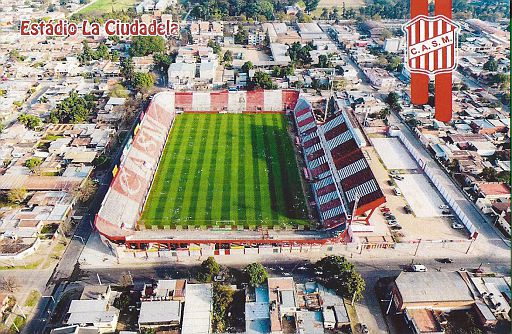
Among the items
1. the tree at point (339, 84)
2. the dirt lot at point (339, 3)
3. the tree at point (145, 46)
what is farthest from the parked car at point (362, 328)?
the dirt lot at point (339, 3)

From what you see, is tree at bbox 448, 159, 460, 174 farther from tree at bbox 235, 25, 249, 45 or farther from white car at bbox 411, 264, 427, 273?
tree at bbox 235, 25, 249, 45

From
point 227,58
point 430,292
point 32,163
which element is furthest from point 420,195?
point 227,58

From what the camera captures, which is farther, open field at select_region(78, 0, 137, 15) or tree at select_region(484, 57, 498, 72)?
open field at select_region(78, 0, 137, 15)

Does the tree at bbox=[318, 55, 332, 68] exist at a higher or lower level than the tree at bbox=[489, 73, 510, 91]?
higher

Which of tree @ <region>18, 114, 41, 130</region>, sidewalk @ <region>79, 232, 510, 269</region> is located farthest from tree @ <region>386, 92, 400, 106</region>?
tree @ <region>18, 114, 41, 130</region>

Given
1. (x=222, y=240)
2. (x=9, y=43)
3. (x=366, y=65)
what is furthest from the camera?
(x=9, y=43)

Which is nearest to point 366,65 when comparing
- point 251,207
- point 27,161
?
point 251,207

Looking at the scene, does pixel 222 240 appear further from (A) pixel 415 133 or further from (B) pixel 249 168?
(A) pixel 415 133
